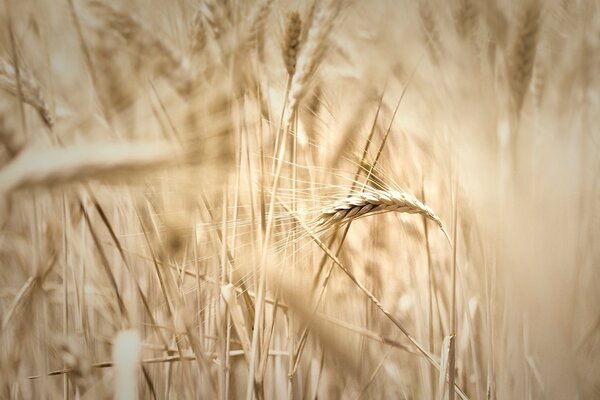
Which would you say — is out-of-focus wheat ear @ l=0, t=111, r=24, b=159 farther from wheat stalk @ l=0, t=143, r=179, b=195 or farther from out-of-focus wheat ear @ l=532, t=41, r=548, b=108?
out-of-focus wheat ear @ l=532, t=41, r=548, b=108

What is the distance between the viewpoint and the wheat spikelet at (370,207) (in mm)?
917

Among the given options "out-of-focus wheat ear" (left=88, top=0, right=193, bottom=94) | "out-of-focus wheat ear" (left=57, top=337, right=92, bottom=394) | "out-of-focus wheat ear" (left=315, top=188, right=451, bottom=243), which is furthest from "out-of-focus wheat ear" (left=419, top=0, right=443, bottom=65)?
"out-of-focus wheat ear" (left=57, top=337, right=92, bottom=394)

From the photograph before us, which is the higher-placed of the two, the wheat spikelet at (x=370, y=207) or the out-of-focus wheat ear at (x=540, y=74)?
the out-of-focus wheat ear at (x=540, y=74)

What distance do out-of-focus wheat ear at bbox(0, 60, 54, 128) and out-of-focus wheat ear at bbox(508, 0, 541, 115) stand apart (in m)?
0.83

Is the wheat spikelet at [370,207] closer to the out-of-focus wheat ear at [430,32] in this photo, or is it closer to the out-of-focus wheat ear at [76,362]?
the out-of-focus wheat ear at [430,32]

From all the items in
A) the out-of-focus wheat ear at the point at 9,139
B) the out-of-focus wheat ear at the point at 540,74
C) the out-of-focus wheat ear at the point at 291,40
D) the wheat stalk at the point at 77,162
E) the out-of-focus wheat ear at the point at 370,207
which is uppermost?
the out-of-focus wheat ear at the point at 291,40

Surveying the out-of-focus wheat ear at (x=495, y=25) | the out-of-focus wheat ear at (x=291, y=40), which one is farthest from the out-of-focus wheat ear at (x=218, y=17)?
the out-of-focus wheat ear at (x=495, y=25)

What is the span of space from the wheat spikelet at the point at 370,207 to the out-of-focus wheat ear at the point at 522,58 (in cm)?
27

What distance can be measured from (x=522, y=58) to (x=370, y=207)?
40cm

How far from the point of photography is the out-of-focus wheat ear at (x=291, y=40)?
0.95m

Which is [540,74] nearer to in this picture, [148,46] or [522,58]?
[522,58]

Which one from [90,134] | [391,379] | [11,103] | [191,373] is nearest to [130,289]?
[191,373]

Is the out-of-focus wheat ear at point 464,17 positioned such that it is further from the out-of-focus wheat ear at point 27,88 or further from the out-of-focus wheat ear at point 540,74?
the out-of-focus wheat ear at point 27,88

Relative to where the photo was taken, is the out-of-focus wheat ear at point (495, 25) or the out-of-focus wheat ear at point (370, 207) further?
the out-of-focus wheat ear at point (495, 25)
